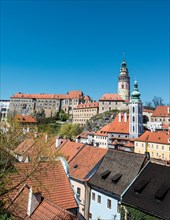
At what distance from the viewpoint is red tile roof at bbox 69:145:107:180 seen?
22203 mm

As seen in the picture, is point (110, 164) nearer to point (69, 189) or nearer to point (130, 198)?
point (130, 198)

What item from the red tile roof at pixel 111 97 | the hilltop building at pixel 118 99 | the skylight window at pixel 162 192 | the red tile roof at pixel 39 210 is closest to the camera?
the red tile roof at pixel 39 210

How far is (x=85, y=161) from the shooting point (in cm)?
2364

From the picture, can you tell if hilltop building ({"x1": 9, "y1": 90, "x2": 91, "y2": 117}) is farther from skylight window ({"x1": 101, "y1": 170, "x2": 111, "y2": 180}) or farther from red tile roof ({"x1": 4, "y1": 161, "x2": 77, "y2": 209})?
red tile roof ({"x1": 4, "y1": 161, "x2": 77, "y2": 209})

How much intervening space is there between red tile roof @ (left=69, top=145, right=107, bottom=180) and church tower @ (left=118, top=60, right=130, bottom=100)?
89310 millimetres

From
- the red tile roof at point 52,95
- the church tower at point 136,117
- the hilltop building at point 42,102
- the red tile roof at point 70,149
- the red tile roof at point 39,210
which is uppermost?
the red tile roof at point 52,95

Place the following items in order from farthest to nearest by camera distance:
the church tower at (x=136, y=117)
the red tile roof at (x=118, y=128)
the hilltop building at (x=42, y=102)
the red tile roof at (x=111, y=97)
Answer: the hilltop building at (x=42, y=102) < the red tile roof at (x=111, y=97) < the red tile roof at (x=118, y=128) < the church tower at (x=136, y=117)

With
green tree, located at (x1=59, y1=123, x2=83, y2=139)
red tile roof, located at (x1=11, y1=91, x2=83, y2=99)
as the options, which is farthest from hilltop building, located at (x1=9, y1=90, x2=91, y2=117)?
green tree, located at (x1=59, y1=123, x2=83, y2=139)

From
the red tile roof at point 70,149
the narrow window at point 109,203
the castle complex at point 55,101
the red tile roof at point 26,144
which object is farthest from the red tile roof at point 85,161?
the castle complex at point 55,101

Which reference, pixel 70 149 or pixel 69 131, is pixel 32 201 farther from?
pixel 69 131

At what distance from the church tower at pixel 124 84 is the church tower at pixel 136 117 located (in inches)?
1743

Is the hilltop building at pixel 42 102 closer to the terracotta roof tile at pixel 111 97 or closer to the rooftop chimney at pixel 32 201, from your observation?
the terracotta roof tile at pixel 111 97

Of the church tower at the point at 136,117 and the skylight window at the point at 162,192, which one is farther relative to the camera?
the church tower at the point at 136,117

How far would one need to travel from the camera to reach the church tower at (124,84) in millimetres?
112875
